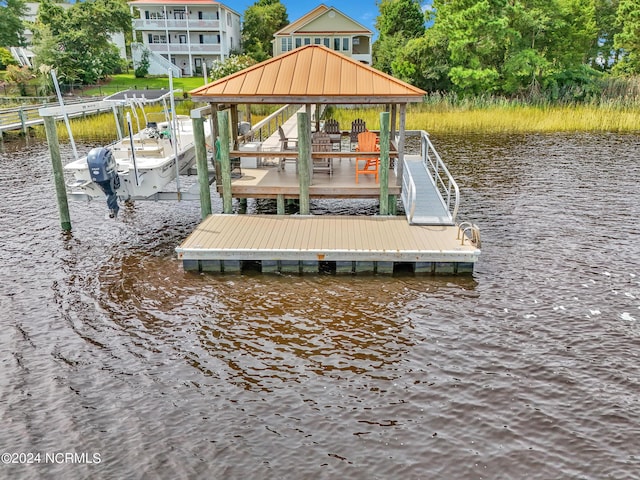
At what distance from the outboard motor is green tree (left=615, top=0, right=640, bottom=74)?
135ft

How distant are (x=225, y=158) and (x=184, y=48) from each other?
159 feet

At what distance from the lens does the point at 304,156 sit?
1215 cm

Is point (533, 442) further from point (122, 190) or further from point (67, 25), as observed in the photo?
point (67, 25)

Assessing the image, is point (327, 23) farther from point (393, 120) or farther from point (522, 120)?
point (393, 120)

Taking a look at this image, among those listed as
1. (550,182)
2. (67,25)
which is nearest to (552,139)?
(550,182)

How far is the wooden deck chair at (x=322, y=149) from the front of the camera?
44.6ft

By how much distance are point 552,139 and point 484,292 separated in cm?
1933

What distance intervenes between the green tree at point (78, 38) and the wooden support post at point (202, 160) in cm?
3907

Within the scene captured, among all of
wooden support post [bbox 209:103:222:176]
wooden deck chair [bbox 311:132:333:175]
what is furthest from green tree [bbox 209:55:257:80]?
wooden support post [bbox 209:103:222:176]

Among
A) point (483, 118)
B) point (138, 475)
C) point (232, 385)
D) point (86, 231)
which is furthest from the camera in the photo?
point (483, 118)

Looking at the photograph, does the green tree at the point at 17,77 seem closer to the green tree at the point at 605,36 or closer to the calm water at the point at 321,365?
the calm water at the point at 321,365

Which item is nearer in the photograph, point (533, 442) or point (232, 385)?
point (533, 442)

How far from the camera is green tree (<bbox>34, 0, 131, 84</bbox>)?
4578cm

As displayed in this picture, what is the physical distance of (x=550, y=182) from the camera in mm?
18609
